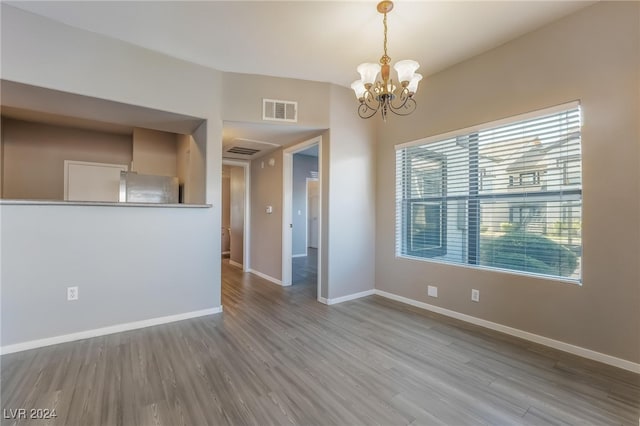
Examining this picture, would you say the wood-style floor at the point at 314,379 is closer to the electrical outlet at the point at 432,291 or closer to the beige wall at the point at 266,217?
the electrical outlet at the point at 432,291

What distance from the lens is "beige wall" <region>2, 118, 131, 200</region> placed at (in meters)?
4.29

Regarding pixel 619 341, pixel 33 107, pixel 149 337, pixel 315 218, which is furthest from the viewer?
pixel 315 218

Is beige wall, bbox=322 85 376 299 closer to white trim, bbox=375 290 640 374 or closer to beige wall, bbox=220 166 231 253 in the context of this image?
white trim, bbox=375 290 640 374

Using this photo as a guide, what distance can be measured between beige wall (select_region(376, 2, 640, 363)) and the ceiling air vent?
1.93m

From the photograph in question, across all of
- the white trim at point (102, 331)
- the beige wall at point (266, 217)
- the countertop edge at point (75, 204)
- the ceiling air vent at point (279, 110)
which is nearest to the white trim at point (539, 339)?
the beige wall at point (266, 217)

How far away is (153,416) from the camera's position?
161cm

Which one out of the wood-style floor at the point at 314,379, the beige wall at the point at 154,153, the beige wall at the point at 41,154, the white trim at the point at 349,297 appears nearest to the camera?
the wood-style floor at the point at 314,379

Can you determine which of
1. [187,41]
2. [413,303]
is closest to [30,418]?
[187,41]

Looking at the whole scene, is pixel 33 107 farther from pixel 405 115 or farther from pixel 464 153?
pixel 464 153

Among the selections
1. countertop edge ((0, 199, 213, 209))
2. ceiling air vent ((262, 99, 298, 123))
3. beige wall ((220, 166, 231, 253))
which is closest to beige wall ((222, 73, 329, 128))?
ceiling air vent ((262, 99, 298, 123))

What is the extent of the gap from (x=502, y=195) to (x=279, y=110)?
2.59m

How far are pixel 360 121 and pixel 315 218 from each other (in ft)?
18.5

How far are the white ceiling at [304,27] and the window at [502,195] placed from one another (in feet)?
2.74

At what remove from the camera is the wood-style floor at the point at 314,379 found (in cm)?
163
